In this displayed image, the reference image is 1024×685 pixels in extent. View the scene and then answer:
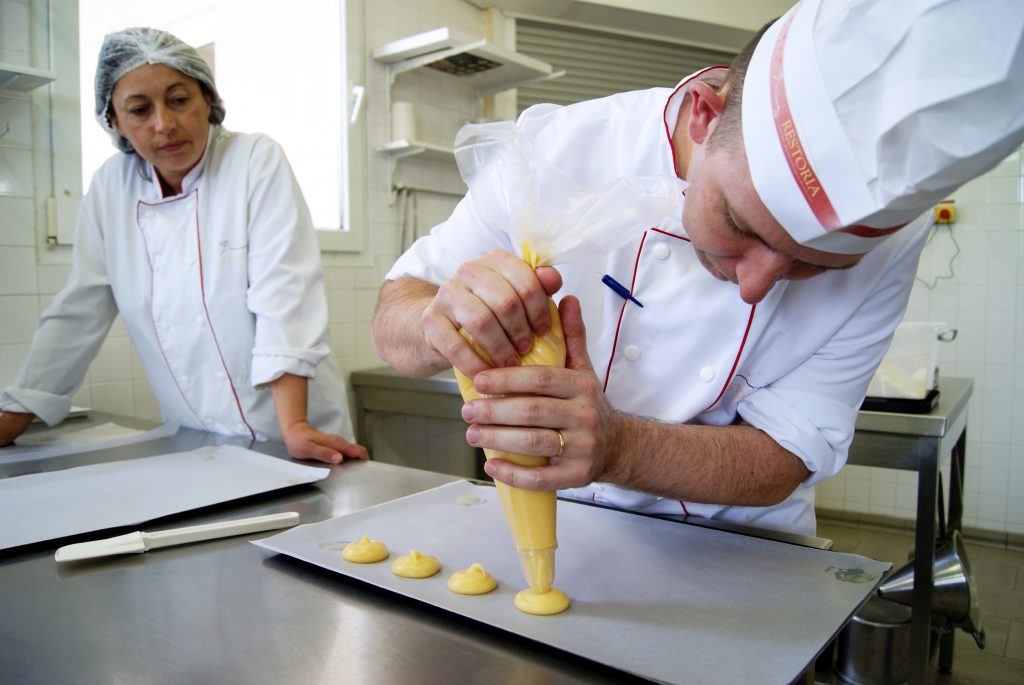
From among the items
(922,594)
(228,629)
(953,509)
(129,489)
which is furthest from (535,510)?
(953,509)

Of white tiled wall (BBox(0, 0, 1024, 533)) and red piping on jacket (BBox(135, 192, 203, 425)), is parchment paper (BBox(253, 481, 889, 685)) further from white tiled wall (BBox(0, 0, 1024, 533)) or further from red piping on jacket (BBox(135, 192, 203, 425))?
white tiled wall (BBox(0, 0, 1024, 533))

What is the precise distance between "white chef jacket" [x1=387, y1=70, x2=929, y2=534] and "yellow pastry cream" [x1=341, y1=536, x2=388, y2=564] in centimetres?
40

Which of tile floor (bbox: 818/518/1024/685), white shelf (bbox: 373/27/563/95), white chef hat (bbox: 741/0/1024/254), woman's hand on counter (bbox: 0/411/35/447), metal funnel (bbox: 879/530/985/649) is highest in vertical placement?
white shelf (bbox: 373/27/563/95)

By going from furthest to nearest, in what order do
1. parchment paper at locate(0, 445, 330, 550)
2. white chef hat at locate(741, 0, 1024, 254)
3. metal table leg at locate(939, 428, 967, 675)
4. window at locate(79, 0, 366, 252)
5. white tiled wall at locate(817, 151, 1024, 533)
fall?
1. white tiled wall at locate(817, 151, 1024, 533)
2. window at locate(79, 0, 366, 252)
3. metal table leg at locate(939, 428, 967, 675)
4. parchment paper at locate(0, 445, 330, 550)
5. white chef hat at locate(741, 0, 1024, 254)

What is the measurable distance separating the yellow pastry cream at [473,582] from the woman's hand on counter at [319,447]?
2.11 ft

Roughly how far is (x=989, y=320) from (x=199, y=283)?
145 inches

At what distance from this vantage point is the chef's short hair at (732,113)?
2.55 ft

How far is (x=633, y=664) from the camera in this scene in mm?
597

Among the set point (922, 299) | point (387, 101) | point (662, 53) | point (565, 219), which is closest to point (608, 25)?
point (662, 53)

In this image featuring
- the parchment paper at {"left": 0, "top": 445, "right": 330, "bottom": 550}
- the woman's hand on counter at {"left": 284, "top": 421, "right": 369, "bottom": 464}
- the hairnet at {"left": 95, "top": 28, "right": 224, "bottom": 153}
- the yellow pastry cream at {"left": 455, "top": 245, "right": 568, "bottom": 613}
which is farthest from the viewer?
the hairnet at {"left": 95, "top": 28, "right": 224, "bottom": 153}

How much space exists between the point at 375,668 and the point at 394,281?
2.33 ft

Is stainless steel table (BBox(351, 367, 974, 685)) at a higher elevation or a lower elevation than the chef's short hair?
lower

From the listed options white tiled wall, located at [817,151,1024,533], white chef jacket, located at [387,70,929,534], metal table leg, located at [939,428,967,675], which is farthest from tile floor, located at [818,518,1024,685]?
white chef jacket, located at [387,70,929,534]

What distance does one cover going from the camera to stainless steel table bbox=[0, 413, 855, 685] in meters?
0.60
